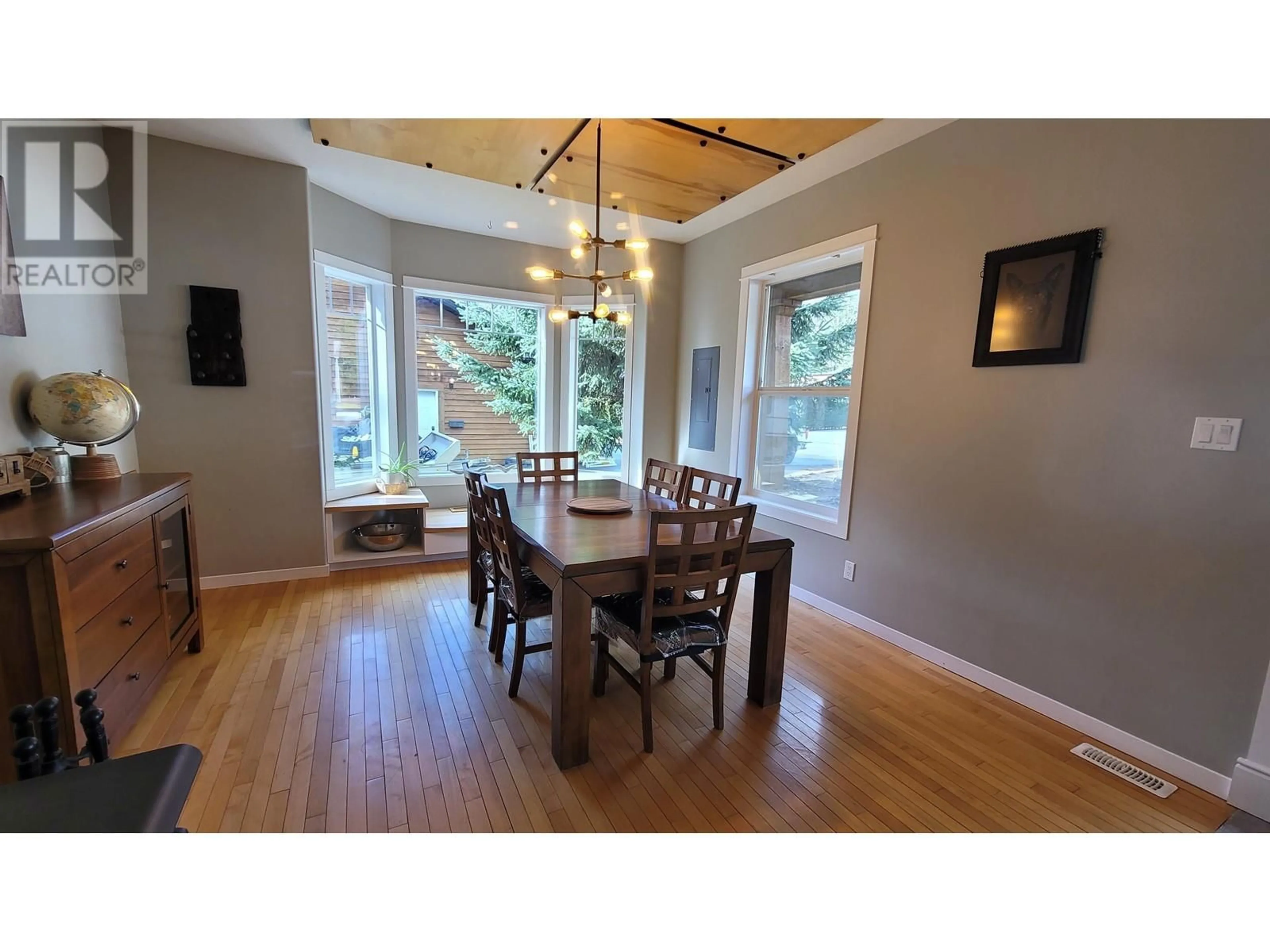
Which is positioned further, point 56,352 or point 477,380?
point 477,380

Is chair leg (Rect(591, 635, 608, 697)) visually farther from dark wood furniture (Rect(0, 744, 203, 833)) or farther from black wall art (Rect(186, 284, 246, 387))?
black wall art (Rect(186, 284, 246, 387))

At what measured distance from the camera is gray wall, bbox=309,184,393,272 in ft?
10.9

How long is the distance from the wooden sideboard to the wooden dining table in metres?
1.33

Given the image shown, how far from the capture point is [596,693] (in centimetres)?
222

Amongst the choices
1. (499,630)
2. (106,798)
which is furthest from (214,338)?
(106,798)

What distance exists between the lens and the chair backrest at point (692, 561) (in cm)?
170

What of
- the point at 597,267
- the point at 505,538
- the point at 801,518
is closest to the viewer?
the point at 505,538

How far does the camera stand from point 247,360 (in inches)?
122

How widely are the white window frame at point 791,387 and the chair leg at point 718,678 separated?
4.84ft

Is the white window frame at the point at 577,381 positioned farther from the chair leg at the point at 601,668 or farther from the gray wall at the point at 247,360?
the chair leg at the point at 601,668

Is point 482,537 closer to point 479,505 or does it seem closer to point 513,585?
point 479,505

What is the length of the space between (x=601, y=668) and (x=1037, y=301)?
98.2 inches

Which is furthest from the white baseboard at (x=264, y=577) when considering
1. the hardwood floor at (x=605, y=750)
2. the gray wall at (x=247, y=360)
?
the hardwood floor at (x=605, y=750)

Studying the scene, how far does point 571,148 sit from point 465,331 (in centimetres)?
235
